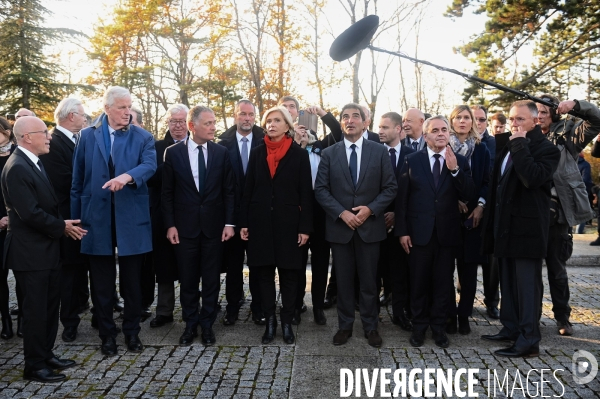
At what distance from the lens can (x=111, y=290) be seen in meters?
5.25

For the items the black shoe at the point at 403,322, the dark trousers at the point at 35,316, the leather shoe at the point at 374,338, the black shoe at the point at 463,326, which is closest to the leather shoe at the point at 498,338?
the black shoe at the point at 463,326

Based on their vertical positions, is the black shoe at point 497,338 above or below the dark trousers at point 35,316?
below

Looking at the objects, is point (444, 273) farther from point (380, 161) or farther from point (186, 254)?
point (186, 254)

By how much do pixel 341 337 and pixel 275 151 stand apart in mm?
1981

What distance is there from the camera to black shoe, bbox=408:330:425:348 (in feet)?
17.4

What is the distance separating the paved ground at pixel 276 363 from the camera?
4.21 metres

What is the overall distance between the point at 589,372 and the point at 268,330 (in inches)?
114

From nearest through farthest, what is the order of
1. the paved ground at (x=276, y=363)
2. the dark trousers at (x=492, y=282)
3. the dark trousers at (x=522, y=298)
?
the paved ground at (x=276, y=363)
the dark trousers at (x=522, y=298)
the dark trousers at (x=492, y=282)

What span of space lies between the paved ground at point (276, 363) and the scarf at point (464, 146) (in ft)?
6.31

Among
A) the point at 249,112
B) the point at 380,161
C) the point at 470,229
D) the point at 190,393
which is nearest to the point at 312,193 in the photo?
the point at 380,161

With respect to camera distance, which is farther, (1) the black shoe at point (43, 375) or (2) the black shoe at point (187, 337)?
(2) the black shoe at point (187, 337)

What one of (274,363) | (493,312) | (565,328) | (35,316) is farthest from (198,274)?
(565,328)

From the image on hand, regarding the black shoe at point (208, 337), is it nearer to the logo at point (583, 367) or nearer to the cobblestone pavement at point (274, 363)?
the cobblestone pavement at point (274, 363)

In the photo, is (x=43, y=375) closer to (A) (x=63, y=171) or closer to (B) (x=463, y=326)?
(A) (x=63, y=171)
